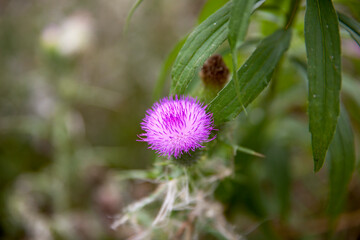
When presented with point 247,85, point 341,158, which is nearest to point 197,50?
point 247,85

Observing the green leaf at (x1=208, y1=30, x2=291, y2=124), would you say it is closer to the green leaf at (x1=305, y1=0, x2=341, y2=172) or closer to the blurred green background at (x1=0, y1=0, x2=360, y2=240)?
the green leaf at (x1=305, y1=0, x2=341, y2=172)

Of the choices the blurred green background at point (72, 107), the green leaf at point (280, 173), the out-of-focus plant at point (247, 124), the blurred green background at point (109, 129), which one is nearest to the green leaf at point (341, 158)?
the out-of-focus plant at point (247, 124)

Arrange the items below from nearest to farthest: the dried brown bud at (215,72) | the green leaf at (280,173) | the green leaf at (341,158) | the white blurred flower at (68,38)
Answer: the dried brown bud at (215,72) → the green leaf at (341,158) → the green leaf at (280,173) → the white blurred flower at (68,38)

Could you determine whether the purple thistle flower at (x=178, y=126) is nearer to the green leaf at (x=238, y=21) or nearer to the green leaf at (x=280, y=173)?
the green leaf at (x=238, y=21)

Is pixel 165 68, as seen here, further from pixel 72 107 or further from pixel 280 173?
pixel 72 107

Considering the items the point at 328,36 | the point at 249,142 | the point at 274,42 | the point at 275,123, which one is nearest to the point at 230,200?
the point at 249,142

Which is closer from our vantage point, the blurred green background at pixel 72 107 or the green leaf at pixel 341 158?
the green leaf at pixel 341 158
